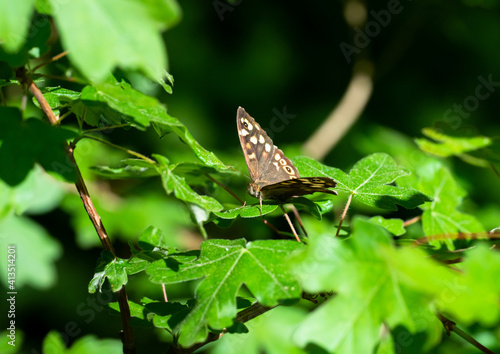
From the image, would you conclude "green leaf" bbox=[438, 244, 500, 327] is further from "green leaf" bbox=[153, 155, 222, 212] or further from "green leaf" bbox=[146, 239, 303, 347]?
"green leaf" bbox=[153, 155, 222, 212]

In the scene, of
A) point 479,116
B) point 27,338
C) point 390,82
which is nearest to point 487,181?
point 479,116

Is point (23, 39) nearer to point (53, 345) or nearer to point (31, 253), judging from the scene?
point (53, 345)

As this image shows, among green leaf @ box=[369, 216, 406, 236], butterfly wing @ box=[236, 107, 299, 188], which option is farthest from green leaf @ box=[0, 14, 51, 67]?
green leaf @ box=[369, 216, 406, 236]

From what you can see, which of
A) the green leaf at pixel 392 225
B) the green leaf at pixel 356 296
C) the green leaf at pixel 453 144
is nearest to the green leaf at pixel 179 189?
the green leaf at pixel 356 296

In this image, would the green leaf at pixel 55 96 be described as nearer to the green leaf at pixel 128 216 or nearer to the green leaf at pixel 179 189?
the green leaf at pixel 179 189

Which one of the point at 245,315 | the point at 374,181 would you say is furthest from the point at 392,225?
the point at 245,315

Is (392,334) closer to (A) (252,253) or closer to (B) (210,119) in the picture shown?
(A) (252,253)
